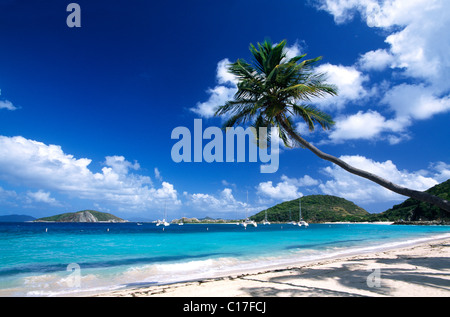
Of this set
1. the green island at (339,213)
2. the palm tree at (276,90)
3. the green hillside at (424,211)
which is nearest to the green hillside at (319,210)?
the green island at (339,213)

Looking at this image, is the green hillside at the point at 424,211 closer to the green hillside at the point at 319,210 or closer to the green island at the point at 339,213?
Answer: the green island at the point at 339,213

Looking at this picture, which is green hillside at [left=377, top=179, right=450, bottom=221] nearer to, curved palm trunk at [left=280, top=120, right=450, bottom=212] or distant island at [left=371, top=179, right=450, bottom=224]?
distant island at [left=371, top=179, right=450, bottom=224]

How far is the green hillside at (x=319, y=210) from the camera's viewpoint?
145 metres

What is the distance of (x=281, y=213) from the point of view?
504 feet

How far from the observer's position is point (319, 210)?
152875 millimetres

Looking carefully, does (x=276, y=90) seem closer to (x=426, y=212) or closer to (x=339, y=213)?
(x=426, y=212)

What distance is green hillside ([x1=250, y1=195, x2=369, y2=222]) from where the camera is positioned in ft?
474

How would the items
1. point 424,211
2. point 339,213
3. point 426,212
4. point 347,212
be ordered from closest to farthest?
point 426,212
point 424,211
point 339,213
point 347,212

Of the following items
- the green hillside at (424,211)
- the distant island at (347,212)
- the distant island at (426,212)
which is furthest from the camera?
the distant island at (347,212)

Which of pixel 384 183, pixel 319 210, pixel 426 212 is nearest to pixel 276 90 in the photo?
pixel 384 183

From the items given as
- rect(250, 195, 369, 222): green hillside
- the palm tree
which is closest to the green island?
rect(250, 195, 369, 222): green hillside

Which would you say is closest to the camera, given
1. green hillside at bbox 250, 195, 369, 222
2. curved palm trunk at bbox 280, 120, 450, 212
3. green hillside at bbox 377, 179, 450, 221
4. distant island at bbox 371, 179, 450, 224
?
curved palm trunk at bbox 280, 120, 450, 212
